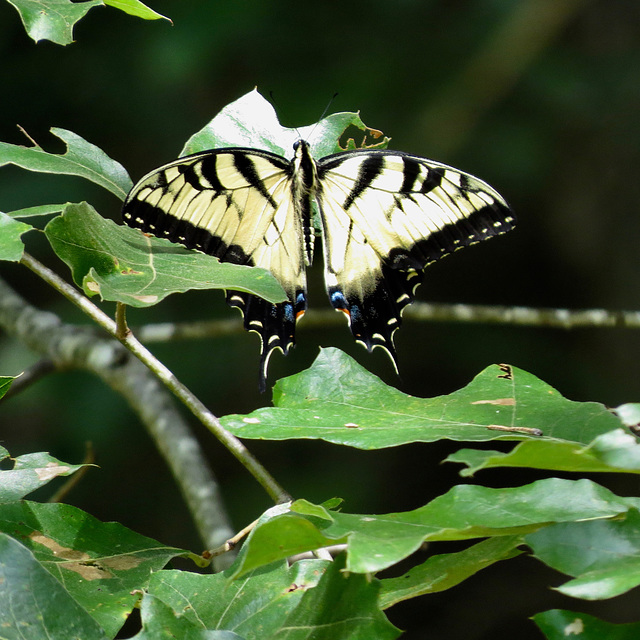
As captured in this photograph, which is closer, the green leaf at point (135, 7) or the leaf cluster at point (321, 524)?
the leaf cluster at point (321, 524)

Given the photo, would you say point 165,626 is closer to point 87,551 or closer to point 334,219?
point 87,551

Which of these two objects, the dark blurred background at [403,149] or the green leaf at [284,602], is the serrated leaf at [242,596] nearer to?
the green leaf at [284,602]

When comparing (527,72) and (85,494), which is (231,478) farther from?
(527,72)

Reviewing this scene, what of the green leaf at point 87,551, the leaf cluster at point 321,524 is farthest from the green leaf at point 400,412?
the green leaf at point 87,551

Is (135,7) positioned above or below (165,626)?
above

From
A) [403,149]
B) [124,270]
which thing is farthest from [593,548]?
[403,149]

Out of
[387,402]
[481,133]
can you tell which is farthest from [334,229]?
[481,133]
